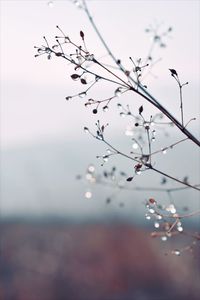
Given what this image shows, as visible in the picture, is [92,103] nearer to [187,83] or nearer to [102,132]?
[102,132]

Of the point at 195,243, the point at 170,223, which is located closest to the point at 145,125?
the point at 170,223

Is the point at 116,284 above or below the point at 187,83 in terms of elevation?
below

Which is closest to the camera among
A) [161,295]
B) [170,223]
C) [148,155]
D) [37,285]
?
[148,155]

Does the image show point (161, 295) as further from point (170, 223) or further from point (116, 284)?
point (170, 223)

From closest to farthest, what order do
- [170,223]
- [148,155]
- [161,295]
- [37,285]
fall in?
[148,155]
[170,223]
[161,295]
[37,285]

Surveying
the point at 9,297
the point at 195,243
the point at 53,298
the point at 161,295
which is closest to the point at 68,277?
the point at 53,298

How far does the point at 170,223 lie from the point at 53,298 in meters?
26.9

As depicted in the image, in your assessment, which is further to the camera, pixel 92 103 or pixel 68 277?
pixel 68 277

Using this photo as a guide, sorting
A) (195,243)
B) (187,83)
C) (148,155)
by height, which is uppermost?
(187,83)

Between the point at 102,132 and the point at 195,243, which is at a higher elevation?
the point at 102,132

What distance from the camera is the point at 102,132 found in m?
2.47

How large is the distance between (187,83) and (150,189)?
0.57 metres

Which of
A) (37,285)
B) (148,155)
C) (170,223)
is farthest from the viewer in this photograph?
(37,285)

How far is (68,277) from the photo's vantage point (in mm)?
29000
